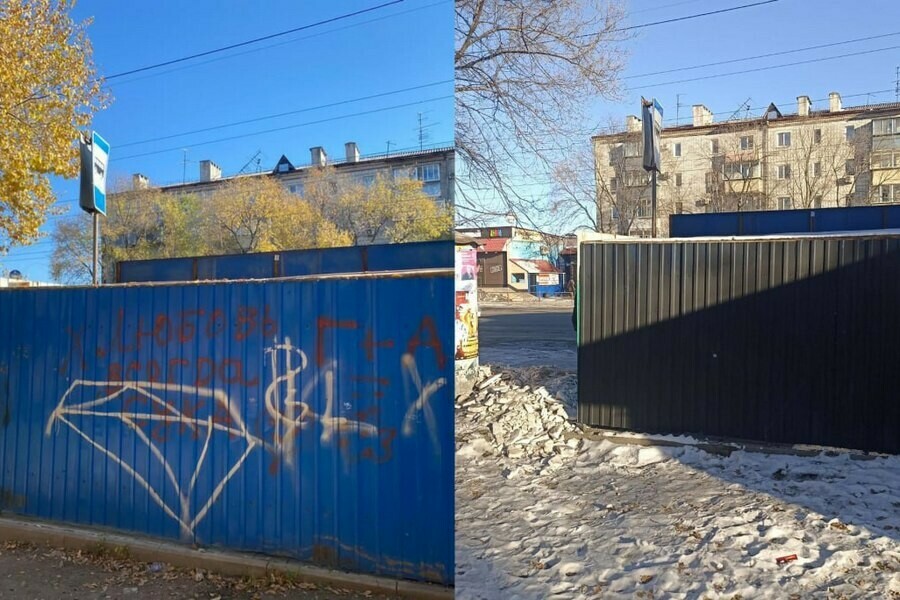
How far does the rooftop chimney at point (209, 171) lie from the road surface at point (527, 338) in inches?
124

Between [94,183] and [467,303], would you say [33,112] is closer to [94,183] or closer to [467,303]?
[94,183]

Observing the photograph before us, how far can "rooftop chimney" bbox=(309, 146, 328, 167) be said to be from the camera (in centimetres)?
262

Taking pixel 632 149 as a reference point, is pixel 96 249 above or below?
below

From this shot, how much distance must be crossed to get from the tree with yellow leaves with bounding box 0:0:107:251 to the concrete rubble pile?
117 inches

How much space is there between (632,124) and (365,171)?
1.11 m

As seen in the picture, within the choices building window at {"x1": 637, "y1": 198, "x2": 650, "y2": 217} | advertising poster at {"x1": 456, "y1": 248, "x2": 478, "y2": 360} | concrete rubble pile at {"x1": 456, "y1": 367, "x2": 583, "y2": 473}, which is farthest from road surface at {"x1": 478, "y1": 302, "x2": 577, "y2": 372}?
building window at {"x1": 637, "y1": 198, "x2": 650, "y2": 217}

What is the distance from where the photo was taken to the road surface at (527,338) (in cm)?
759

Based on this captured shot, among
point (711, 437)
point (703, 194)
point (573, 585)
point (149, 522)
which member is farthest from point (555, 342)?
point (573, 585)

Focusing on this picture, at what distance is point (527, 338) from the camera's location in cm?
1166

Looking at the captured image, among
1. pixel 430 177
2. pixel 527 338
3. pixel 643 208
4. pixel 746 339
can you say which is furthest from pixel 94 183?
pixel 527 338

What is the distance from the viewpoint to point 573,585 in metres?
2.09

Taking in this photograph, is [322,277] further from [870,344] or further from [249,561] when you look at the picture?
[870,344]

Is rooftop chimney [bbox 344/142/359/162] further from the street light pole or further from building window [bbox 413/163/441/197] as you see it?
the street light pole

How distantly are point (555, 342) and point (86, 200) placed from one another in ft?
27.1
